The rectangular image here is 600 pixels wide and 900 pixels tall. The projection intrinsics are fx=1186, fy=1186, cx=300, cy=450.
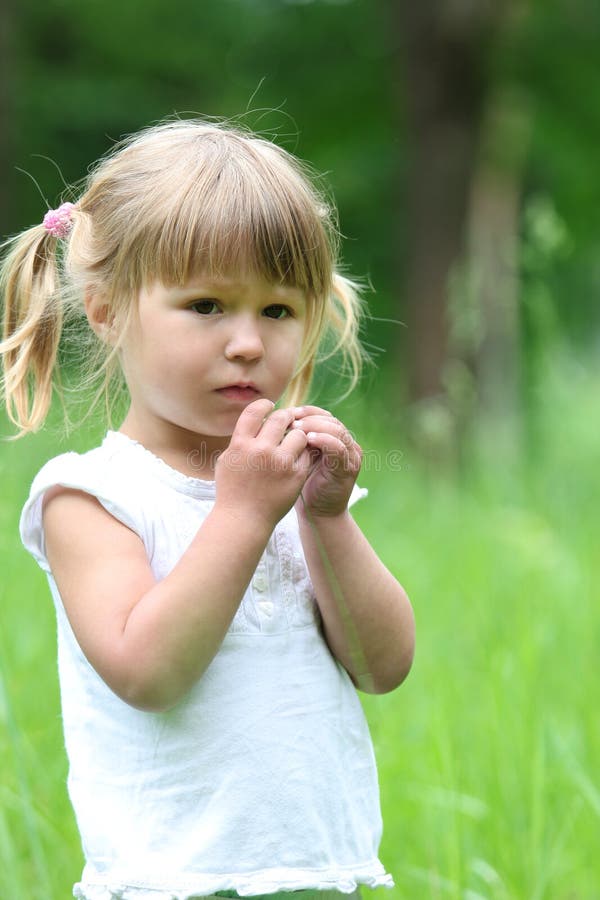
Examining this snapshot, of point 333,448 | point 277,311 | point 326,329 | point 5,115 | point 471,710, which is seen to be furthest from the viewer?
point 5,115

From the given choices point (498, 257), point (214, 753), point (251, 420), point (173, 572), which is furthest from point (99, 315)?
point (498, 257)

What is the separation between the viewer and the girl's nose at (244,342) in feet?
4.49

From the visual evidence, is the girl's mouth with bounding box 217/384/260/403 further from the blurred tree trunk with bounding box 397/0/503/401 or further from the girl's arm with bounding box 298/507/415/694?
the blurred tree trunk with bounding box 397/0/503/401

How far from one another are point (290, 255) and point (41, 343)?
399 mm

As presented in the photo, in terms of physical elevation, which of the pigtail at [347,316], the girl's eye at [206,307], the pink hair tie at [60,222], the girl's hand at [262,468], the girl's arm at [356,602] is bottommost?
the girl's arm at [356,602]

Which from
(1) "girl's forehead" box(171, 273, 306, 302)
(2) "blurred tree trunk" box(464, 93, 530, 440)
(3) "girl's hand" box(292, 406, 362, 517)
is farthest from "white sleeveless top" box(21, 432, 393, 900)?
(2) "blurred tree trunk" box(464, 93, 530, 440)

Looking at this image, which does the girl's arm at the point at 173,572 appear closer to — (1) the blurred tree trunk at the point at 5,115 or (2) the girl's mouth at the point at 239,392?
(2) the girl's mouth at the point at 239,392

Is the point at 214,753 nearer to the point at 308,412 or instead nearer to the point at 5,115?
the point at 308,412

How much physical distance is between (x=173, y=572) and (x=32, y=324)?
0.47 m

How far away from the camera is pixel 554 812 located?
2.29 metres

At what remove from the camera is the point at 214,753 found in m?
1.34

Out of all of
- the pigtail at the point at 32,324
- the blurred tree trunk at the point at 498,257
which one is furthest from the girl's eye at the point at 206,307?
the blurred tree trunk at the point at 498,257

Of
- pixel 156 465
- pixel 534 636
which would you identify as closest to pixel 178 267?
pixel 156 465

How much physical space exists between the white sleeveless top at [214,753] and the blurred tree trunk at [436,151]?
571cm
